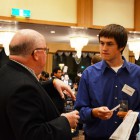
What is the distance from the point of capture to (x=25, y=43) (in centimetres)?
156

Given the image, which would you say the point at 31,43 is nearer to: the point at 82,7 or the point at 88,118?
the point at 88,118

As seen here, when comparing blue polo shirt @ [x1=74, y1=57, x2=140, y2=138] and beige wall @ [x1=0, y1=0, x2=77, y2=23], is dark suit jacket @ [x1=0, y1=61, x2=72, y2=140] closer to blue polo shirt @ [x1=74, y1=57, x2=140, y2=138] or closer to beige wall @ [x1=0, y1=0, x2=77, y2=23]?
blue polo shirt @ [x1=74, y1=57, x2=140, y2=138]

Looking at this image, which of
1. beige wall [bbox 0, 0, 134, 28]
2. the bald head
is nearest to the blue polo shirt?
the bald head

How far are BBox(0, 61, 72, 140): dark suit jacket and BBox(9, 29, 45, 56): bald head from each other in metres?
0.09

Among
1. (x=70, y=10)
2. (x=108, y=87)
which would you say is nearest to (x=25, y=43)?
(x=108, y=87)

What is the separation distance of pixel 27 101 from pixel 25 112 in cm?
5

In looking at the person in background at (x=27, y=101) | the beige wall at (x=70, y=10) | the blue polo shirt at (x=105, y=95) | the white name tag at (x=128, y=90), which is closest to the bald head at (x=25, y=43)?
the person in background at (x=27, y=101)

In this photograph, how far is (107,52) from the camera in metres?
2.16

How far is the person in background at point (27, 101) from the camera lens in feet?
4.52

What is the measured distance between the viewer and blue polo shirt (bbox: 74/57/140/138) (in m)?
2.07

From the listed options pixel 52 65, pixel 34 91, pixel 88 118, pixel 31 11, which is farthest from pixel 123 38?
pixel 52 65

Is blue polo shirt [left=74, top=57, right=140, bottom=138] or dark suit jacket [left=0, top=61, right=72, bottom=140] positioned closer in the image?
dark suit jacket [left=0, top=61, right=72, bottom=140]

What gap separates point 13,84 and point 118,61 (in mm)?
1035

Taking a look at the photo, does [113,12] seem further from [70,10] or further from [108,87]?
[108,87]
